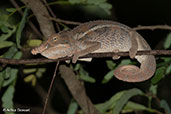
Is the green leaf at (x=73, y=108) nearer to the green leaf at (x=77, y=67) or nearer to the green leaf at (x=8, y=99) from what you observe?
the green leaf at (x=77, y=67)

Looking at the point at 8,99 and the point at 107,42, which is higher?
the point at 107,42

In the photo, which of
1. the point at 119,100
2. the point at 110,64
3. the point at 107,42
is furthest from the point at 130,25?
the point at 107,42

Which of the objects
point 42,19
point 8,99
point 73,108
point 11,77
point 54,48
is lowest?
point 73,108

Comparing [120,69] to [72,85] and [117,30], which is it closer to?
[117,30]

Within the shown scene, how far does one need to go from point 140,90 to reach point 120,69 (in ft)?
2.69

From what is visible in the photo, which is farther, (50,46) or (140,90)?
(140,90)

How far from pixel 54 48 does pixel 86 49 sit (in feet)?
1.06

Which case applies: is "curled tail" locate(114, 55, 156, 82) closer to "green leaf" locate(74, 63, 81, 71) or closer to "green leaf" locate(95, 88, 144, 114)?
"green leaf" locate(95, 88, 144, 114)

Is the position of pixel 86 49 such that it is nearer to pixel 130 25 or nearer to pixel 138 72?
pixel 138 72

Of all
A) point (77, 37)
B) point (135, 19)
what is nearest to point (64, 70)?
point (77, 37)

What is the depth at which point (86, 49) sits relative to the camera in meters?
2.40

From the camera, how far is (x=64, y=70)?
3.03m

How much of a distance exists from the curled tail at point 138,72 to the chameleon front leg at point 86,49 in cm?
36

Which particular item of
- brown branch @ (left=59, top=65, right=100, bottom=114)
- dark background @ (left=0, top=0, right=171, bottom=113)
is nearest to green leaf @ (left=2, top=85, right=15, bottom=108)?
brown branch @ (left=59, top=65, right=100, bottom=114)
